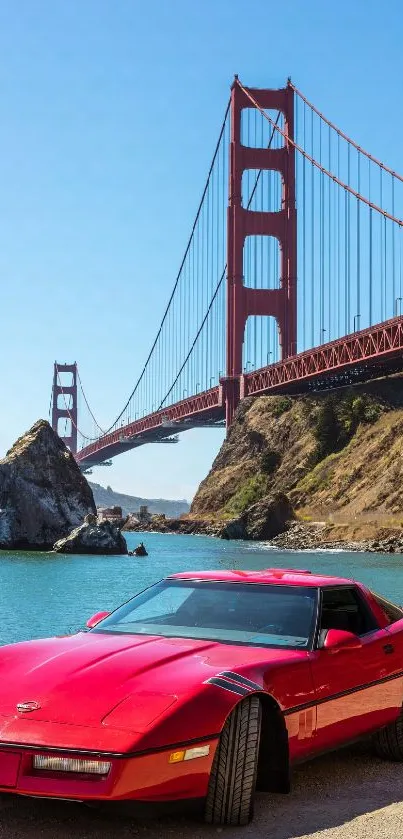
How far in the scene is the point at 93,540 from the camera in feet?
160

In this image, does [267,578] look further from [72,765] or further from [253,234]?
[253,234]

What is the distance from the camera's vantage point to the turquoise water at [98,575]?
843 inches

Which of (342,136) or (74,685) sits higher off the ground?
(342,136)

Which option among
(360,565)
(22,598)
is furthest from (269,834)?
(360,565)

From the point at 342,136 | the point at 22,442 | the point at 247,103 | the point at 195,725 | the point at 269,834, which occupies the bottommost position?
the point at 269,834

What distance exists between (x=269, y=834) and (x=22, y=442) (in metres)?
47.7

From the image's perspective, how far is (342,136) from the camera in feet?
268

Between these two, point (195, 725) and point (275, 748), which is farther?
point (275, 748)

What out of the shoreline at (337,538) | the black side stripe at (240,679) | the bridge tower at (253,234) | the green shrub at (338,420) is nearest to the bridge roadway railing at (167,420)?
the bridge tower at (253,234)

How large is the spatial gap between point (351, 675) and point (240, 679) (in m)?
1.18

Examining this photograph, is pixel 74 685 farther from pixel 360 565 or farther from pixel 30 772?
pixel 360 565

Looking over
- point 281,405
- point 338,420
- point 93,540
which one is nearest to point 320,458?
point 338,420

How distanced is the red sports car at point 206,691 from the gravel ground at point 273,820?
13 cm

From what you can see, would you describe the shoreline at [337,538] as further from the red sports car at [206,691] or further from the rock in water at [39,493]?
the red sports car at [206,691]
